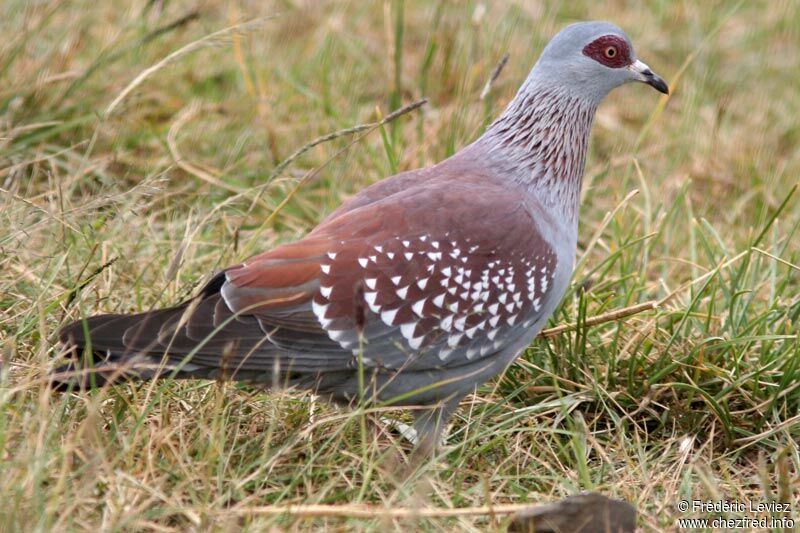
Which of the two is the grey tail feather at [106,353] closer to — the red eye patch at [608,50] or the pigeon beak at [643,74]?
the red eye patch at [608,50]

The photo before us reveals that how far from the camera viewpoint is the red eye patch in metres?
4.59

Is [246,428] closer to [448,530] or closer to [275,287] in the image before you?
[275,287]

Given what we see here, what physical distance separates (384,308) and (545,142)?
3.48 feet

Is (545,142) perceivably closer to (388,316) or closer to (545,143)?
(545,143)

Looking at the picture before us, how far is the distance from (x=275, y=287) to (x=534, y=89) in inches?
57.6

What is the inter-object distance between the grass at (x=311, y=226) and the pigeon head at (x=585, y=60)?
68 cm

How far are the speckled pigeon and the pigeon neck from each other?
0.10 metres

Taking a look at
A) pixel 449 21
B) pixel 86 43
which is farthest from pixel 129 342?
pixel 449 21

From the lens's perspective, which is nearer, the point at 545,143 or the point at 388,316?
the point at 388,316

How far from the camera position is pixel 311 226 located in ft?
18.8

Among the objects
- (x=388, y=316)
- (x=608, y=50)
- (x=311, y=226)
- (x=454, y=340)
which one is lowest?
(x=311, y=226)

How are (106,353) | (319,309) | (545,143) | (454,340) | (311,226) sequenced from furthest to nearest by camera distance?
(311,226) → (545,143) → (454,340) → (319,309) → (106,353)

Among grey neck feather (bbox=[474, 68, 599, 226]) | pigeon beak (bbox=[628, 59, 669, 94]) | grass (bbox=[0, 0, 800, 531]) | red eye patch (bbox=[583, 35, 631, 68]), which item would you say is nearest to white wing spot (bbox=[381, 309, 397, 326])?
grass (bbox=[0, 0, 800, 531])

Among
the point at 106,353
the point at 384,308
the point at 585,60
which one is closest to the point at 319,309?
the point at 384,308
